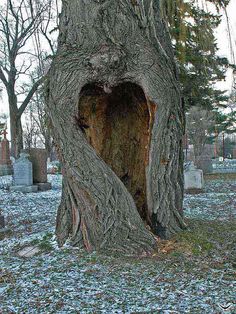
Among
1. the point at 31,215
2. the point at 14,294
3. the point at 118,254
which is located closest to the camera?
the point at 14,294

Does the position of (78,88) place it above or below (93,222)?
above

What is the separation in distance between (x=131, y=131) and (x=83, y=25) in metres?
1.53

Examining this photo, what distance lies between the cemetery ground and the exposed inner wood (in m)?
0.98

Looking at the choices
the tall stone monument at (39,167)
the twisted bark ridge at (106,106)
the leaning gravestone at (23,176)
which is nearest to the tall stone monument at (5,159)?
the tall stone monument at (39,167)

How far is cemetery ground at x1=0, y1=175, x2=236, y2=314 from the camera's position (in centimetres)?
302

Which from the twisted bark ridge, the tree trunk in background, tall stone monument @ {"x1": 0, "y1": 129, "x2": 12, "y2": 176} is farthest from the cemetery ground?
the tree trunk in background

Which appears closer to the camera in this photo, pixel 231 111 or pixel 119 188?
pixel 119 188

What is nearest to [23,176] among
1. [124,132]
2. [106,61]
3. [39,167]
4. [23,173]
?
[23,173]

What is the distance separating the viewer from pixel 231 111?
112 feet

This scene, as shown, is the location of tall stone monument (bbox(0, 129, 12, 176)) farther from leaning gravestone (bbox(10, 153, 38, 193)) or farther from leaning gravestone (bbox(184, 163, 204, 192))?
leaning gravestone (bbox(184, 163, 204, 192))

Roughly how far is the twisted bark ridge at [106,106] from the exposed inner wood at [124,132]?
2cm

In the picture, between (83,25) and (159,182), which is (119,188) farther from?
(83,25)

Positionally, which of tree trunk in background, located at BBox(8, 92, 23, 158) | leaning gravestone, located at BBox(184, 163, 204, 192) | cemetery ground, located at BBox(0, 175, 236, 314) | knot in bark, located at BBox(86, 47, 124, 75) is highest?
tree trunk in background, located at BBox(8, 92, 23, 158)

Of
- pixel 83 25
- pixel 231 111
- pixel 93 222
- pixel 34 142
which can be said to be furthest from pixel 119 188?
pixel 34 142
